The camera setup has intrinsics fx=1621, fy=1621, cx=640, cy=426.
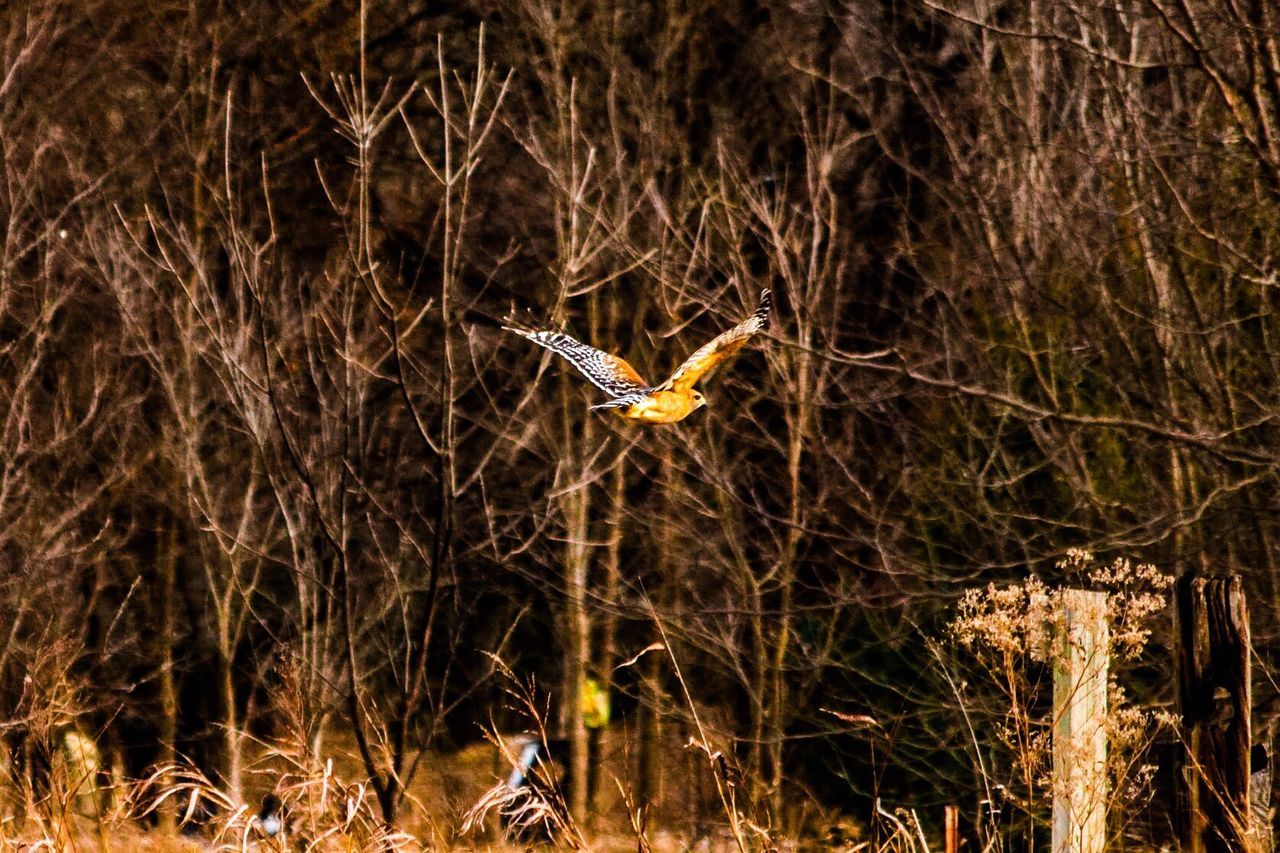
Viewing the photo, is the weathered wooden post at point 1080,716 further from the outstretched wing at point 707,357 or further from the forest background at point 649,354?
the forest background at point 649,354

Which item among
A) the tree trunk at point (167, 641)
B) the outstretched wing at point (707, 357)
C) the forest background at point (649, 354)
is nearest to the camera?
the outstretched wing at point (707, 357)

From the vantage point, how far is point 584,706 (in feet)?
52.1

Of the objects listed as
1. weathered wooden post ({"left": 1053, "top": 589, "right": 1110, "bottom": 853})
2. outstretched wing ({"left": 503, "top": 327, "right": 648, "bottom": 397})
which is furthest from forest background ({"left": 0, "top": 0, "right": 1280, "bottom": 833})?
weathered wooden post ({"left": 1053, "top": 589, "right": 1110, "bottom": 853})

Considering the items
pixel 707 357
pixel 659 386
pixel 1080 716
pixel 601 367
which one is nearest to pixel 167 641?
pixel 601 367

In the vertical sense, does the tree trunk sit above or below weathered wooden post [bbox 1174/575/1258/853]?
below

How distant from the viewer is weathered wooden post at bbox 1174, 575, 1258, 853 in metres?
3.74

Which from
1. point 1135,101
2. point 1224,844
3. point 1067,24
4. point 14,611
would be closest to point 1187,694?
point 1224,844

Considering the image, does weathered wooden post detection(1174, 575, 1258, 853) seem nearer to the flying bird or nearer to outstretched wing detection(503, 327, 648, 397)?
the flying bird

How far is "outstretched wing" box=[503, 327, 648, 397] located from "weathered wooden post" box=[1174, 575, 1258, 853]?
1587mm

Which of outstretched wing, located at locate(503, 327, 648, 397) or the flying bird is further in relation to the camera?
outstretched wing, located at locate(503, 327, 648, 397)

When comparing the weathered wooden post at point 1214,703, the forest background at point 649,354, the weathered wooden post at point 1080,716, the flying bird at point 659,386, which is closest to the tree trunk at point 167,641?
the forest background at point 649,354

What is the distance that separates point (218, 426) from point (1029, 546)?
8.96m

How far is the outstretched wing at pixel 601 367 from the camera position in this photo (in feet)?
15.1

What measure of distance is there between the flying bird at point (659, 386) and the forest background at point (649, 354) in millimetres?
266
